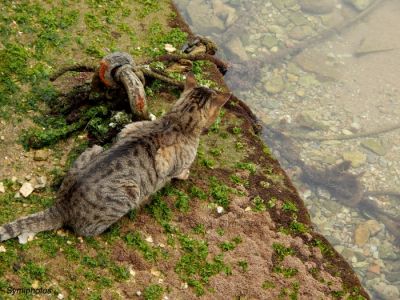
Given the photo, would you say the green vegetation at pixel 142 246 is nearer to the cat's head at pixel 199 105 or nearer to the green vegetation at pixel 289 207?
the cat's head at pixel 199 105

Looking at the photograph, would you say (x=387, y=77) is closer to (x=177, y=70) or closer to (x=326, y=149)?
(x=326, y=149)

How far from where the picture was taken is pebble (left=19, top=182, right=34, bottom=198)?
24.7 ft

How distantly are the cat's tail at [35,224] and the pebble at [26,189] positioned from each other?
0.58m

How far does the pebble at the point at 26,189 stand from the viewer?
7.52 m

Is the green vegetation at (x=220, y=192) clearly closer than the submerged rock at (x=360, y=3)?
Yes

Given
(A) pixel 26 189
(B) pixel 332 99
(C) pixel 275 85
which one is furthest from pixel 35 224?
(B) pixel 332 99

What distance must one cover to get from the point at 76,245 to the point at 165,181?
1616mm

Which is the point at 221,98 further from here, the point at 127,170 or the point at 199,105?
the point at 127,170

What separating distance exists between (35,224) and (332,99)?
926 centimetres

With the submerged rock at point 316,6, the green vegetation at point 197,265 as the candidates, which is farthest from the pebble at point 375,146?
the green vegetation at point 197,265

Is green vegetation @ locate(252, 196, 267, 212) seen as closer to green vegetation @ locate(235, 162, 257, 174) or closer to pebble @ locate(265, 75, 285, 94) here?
green vegetation @ locate(235, 162, 257, 174)

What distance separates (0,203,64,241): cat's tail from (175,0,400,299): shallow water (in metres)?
6.51

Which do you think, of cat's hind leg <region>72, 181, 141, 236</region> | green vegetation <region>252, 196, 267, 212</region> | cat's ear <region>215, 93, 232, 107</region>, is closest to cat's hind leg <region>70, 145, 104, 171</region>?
cat's hind leg <region>72, 181, 141, 236</region>

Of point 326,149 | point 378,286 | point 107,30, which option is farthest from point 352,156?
point 107,30
